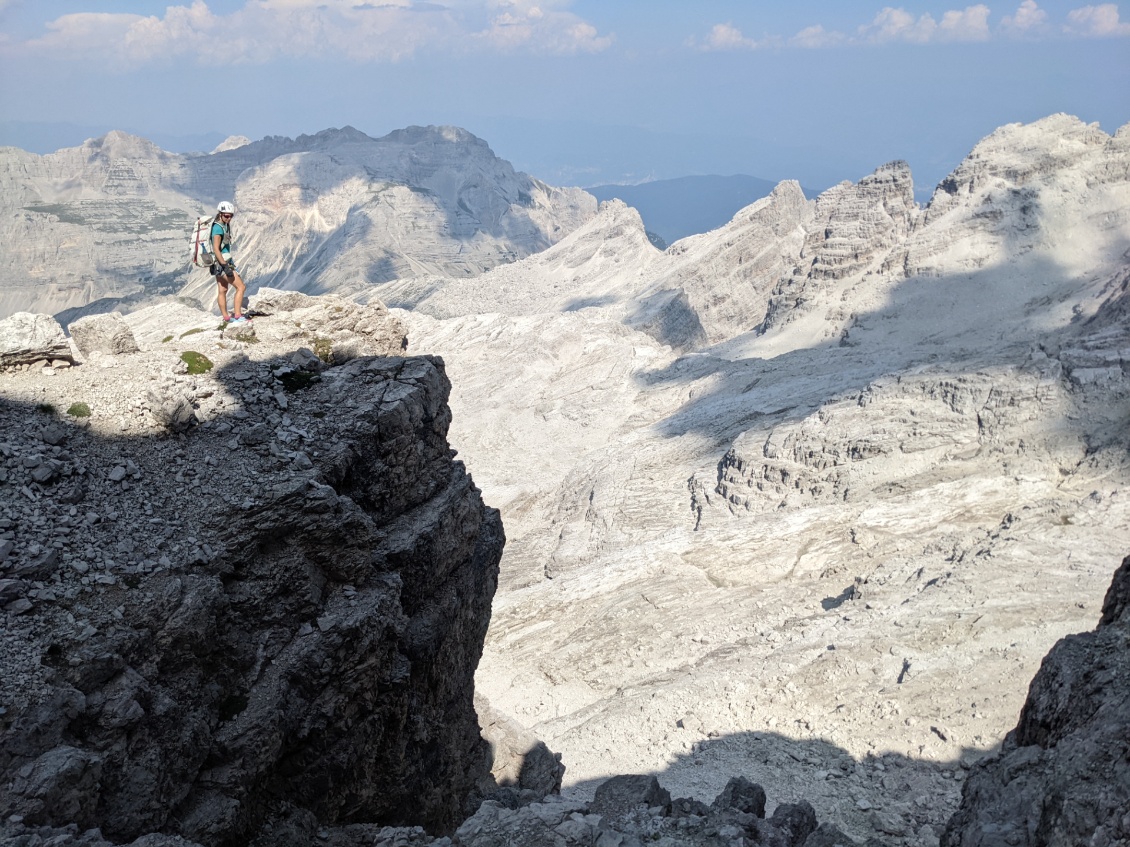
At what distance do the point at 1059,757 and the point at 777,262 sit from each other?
118 meters

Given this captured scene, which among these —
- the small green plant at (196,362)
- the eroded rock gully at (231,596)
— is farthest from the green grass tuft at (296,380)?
the small green plant at (196,362)

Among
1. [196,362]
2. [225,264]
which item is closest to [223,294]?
[225,264]

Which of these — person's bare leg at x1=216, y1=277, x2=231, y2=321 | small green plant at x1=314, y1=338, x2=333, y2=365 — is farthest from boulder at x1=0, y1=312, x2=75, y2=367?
small green plant at x1=314, y1=338, x2=333, y2=365

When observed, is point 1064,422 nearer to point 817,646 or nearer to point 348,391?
point 817,646

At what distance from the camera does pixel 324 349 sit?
2053cm

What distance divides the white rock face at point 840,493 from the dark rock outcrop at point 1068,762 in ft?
29.6

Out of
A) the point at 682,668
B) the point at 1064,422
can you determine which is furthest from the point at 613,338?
the point at 682,668

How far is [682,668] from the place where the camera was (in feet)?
116

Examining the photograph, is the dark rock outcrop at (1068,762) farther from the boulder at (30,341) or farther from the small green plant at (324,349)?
the boulder at (30,341)

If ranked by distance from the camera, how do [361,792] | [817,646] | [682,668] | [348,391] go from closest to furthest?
[361,792]
[348,391]
[817,646]
[682,668]

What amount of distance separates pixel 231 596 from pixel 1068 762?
40.8 ft

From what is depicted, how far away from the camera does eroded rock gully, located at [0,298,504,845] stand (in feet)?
38.9

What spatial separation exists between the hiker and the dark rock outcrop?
16972 millimetres

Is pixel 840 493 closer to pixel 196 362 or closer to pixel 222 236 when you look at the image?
pixel 222 236
